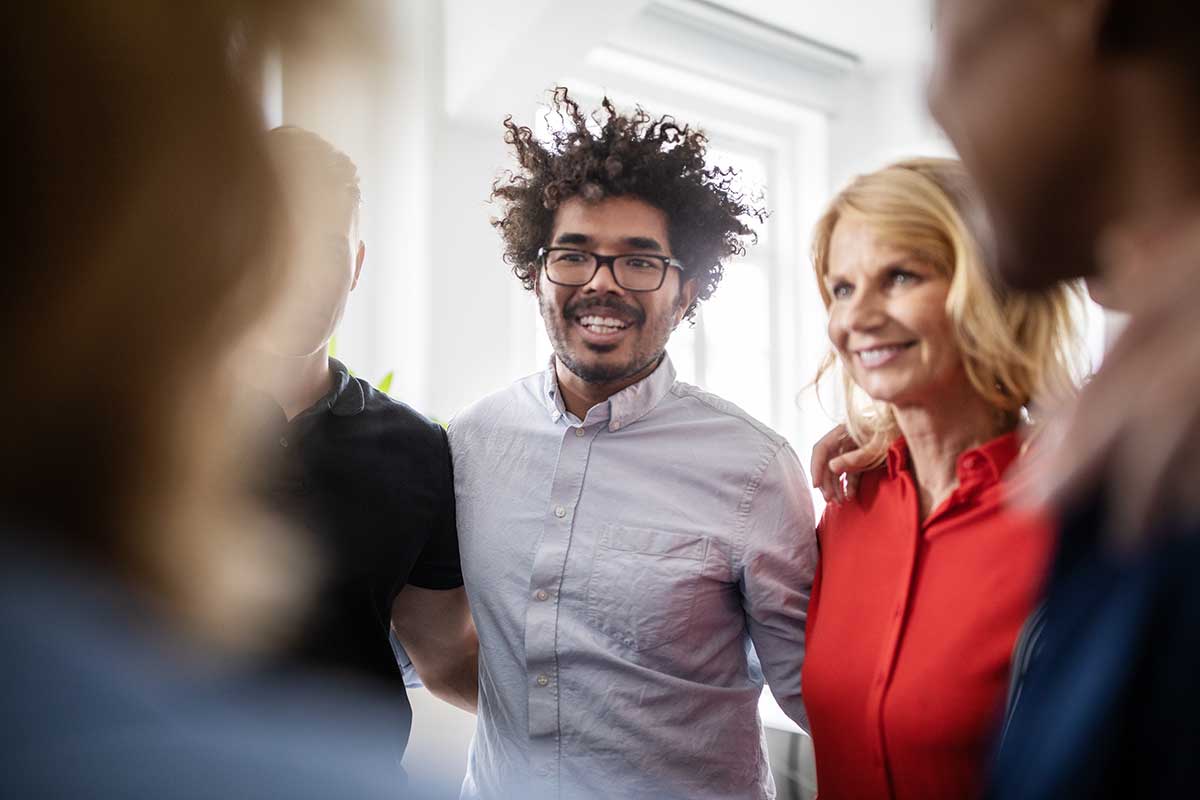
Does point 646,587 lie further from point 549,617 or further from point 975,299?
point 975,299

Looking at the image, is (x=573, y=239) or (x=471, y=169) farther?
(x=471, y=169)

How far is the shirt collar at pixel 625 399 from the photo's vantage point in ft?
5.42

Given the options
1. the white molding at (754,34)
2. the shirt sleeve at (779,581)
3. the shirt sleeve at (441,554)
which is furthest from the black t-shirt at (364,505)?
the white molding at (754,34)

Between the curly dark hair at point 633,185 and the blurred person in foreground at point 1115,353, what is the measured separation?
149 centimetres

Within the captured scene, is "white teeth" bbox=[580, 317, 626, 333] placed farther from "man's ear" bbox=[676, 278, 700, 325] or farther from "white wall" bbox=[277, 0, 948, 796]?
"white wall" bbox=[277, 0, 948, 796]

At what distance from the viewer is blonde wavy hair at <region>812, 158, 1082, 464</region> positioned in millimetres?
1252

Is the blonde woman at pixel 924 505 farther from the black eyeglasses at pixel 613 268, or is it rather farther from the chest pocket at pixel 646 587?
the black eyeglasses at pixel 613 268

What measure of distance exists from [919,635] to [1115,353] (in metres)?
0.91

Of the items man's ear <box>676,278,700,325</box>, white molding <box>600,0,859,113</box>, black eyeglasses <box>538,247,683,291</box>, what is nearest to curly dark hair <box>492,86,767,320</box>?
man's ear <box>676,278,700,325</box>

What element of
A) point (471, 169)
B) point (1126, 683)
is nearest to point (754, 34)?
point (471, 169)

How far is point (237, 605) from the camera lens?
354 mm

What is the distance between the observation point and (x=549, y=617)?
1.49m

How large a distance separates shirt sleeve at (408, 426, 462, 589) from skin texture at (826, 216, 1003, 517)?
2.56ft

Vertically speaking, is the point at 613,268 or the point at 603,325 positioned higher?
the point at 613,268
